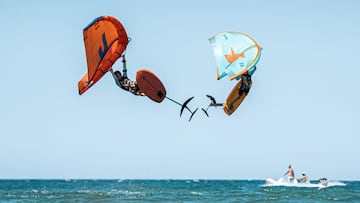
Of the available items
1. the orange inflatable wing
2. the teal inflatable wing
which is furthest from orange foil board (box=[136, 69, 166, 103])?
the teal inflatable wing

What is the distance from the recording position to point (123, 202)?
25.4 meters

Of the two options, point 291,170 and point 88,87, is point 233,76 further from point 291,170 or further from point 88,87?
point 291,170

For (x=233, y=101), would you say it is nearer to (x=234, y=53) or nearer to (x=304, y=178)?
(x=234, y=53)

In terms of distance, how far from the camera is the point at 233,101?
1578 cm

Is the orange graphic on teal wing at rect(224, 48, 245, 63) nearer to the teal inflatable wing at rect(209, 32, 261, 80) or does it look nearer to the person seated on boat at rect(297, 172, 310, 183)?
the teal inflatable wing at rect(209, 32, 261, 80)

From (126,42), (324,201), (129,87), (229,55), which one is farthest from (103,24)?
(324,201)

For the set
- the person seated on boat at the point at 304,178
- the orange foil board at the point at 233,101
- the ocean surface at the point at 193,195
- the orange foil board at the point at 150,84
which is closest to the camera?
the orange foil board at the point at 150,84

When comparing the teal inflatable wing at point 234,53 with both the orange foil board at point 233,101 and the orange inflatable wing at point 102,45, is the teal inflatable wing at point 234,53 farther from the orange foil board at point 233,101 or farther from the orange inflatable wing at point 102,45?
the orange inflatable wing at point 102,45

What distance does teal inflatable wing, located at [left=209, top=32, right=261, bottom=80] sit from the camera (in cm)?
1526

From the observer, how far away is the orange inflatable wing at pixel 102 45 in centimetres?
1473

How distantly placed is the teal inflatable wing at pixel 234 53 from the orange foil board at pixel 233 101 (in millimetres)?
634

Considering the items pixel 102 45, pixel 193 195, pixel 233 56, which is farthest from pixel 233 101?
pixel 193 195

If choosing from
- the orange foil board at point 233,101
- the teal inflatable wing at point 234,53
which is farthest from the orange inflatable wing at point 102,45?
the orange foil board at point 233,101

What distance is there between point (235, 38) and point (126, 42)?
290 cm
